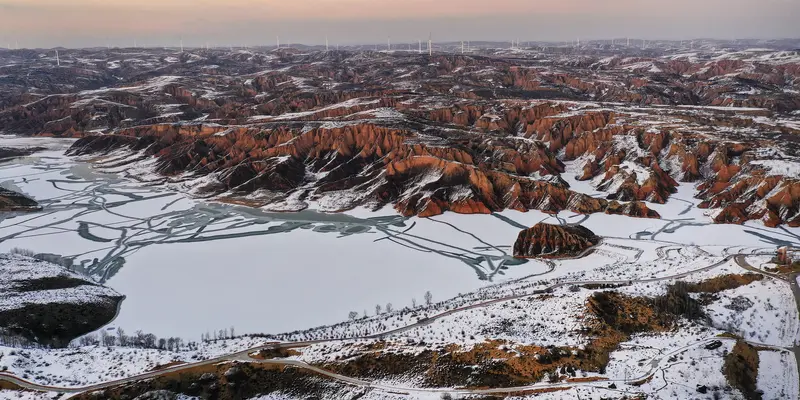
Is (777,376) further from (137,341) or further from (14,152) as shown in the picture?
(14,152)

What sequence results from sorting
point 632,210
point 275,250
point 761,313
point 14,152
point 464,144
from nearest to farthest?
point 761,313 < point 275,250 < point 632,210 < point 464,144 < point 14,152

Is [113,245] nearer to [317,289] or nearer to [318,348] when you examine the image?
[317,289]

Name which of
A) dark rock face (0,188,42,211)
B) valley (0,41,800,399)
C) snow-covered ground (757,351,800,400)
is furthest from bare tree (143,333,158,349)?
dark rock face (0,188,42,211)

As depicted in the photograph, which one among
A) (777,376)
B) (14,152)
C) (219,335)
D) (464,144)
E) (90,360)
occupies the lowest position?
(219,335)

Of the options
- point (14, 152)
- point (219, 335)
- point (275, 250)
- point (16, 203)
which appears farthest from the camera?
point (14, 152)

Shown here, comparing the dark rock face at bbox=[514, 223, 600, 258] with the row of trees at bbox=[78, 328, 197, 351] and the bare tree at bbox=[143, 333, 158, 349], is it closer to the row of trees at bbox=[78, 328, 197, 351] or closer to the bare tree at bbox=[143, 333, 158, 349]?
the row of trees at bbox=[78, 328, 197, 351]

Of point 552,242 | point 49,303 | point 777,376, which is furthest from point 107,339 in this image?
point 777,376

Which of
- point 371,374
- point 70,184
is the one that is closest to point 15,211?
point 70,184

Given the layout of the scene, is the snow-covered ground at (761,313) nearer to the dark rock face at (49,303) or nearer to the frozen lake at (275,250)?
the frozen lake at (275,250)
